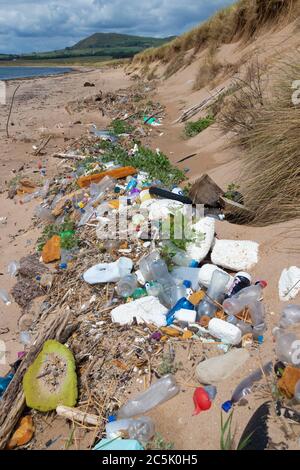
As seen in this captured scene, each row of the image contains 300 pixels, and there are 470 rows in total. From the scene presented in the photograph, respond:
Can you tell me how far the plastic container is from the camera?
2.47 metres

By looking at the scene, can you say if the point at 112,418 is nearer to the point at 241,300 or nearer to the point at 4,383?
the point at 4,383

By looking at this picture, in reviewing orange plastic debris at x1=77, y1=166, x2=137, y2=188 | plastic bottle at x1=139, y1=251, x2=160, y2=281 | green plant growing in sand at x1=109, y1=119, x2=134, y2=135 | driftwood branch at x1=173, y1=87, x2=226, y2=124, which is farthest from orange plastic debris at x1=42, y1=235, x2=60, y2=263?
driftwood branch at x1=173, y1=87, x2=226, y2=124

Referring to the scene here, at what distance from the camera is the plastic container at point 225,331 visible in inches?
97.4

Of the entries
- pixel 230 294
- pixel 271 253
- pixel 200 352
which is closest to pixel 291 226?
pixel 271 253

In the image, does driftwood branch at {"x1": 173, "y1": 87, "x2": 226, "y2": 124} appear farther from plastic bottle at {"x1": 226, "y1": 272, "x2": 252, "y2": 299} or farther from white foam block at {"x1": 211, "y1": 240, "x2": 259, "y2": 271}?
plastic bottle at {"x1": 226, "y1": 272, "x2": 252, "y2": 299}

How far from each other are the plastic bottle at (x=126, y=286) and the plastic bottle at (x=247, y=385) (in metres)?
1.13

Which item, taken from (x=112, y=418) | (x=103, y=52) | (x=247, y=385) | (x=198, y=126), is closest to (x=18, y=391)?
(x=112, y=418)

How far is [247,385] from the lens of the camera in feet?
7.25

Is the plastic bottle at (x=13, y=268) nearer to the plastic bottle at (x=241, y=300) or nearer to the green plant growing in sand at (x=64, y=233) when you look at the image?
the green plant growing in sand at (x=64, y=233)

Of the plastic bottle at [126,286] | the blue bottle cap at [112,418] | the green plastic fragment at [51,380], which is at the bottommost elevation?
the blue bottle cap at [112,418]

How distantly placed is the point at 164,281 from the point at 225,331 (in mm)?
719

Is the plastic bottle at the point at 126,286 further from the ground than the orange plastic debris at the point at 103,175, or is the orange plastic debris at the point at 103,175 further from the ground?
the orange plastic debris at the point at 103,175

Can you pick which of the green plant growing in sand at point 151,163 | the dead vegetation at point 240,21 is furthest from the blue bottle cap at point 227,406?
the dead vegetation at point 240,21
